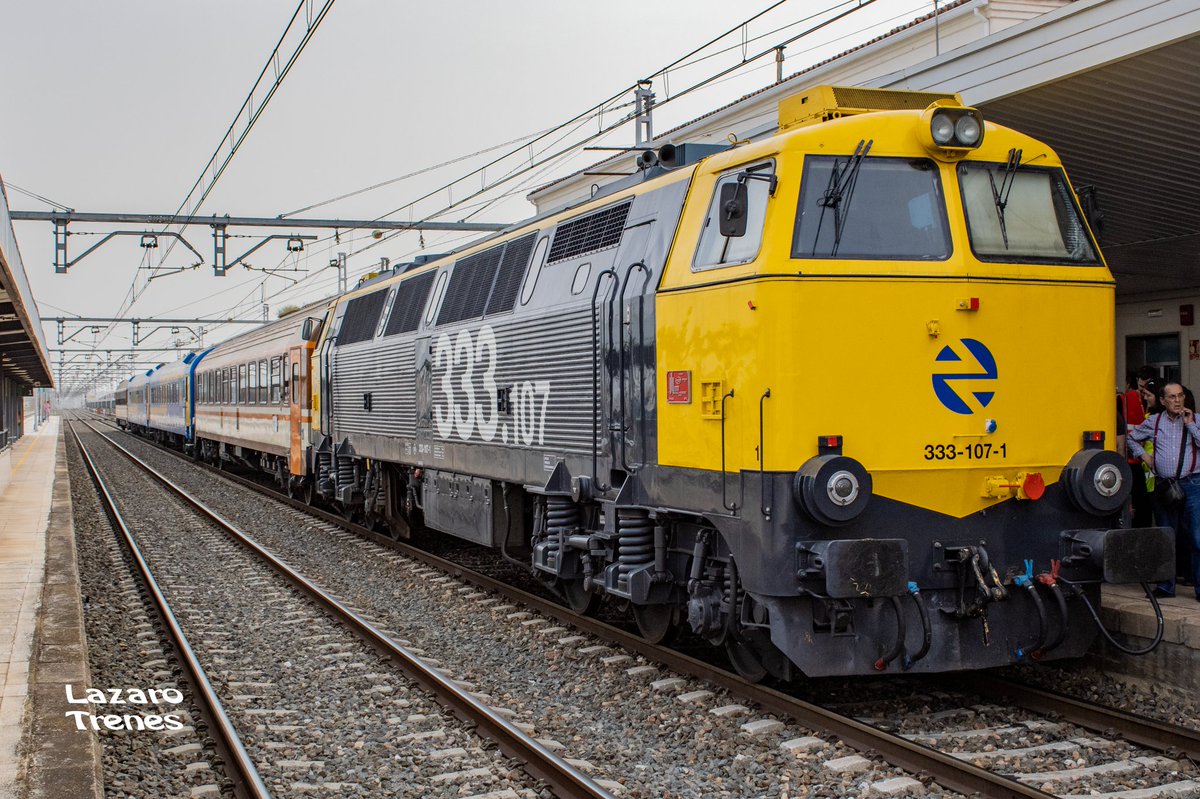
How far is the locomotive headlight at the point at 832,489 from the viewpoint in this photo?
20.0ft

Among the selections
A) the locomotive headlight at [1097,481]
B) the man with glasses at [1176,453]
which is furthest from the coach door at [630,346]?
the man with glasses at [1176,453]

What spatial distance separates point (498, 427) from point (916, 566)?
15.2 feet

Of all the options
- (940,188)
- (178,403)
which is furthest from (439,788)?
(178,403)

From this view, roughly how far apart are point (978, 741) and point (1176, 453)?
2842mm

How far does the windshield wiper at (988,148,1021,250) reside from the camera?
6.80 metres

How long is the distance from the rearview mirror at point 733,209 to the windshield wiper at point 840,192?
17.2 inches

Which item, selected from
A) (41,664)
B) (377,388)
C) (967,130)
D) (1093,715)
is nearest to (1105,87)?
(967,130)

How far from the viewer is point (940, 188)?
6.71 metres

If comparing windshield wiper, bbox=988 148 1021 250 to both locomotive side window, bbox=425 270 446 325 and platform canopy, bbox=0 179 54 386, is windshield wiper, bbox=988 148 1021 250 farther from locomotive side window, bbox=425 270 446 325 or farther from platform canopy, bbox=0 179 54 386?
platform canopy, bbox=0 179 54 386

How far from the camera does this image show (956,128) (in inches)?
262

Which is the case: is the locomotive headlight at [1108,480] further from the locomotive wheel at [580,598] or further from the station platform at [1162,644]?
the locomotive wheel at [580,598]

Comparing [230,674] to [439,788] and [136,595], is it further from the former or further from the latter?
[136,595]

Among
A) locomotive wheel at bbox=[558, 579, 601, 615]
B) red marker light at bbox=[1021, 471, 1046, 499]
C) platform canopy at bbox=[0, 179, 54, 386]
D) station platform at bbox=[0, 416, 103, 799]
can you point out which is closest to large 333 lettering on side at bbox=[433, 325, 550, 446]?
locomotive wheel at bbox=[558, 579, 601, 615]

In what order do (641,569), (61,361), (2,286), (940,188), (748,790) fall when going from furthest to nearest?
1. (61,361)
2. (2,286)
3. (641,569)
4. (940,188)
5. (748,790)
